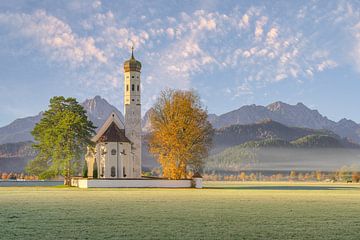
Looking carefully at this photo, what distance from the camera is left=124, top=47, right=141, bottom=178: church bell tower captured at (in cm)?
9800

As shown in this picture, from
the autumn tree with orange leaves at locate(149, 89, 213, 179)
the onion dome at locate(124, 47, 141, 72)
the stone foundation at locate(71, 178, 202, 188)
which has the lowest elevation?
the stone foundation at locate(71, 178, 202, 188)

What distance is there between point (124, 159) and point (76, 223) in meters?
73.0

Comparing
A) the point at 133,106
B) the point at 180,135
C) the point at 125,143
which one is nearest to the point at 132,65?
the point at 133,106

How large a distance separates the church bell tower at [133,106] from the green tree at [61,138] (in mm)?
9607

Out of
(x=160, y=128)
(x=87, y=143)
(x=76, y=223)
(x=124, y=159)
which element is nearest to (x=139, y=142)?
(x=124, y=159)

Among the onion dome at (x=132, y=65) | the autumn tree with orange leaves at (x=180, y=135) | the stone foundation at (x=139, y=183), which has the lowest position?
the stone foundation at (x=139, y=183)

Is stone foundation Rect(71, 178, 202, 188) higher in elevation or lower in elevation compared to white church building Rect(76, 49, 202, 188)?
lower

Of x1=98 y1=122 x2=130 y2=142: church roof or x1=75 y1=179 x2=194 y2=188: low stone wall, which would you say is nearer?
x1=75 y1=179 x2=194 y2=188: low stone wall

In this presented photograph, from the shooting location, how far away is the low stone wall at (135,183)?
75.6 meters

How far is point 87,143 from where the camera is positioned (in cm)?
8906

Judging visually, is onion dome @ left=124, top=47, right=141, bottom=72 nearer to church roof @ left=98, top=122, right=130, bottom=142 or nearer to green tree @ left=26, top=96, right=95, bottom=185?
church roof @ left=98, top=122, right=130, bottom=142

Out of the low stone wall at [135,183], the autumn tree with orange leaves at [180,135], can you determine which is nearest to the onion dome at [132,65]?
the autumn tree with orange leaves at [180,135]

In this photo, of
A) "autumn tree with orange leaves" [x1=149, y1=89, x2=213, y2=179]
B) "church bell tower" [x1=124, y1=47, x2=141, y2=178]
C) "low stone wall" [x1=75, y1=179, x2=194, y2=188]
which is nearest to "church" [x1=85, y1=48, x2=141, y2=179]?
"church bell tower" [x1=124, y1=47, x2=141, y2=178]

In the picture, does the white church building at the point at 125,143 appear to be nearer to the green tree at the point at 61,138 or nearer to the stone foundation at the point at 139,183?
the green tree at the point at 61,138
